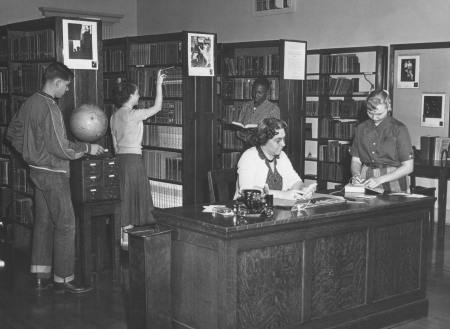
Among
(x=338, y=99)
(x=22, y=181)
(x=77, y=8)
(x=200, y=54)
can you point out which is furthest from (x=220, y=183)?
(x=77, y=8)

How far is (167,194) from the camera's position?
779 centimetres

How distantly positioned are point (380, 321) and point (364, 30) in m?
5.94

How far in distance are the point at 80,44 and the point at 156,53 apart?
2033mm

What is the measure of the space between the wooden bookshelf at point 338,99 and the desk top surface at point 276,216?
4.65m

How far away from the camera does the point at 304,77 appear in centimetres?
822

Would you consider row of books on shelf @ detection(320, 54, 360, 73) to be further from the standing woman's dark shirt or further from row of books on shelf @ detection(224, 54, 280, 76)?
the standing woman's dark shirt

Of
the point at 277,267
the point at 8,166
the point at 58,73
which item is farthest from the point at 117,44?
the point at 277,267

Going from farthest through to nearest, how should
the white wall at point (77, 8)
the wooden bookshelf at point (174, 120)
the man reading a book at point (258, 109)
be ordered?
the white wall at point (77, 8), the man reading a book at point (258, 109), the wooden bookshelf at point (174, 120)

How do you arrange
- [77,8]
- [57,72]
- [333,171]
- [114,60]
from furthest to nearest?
[77,8] < [333,171] < [114,60] < [57,72]

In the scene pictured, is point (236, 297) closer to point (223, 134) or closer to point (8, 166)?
point (8, 166)

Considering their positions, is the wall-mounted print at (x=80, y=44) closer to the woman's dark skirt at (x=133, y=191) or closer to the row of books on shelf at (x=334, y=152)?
the woman's dark skirt at (x=133, y=191)

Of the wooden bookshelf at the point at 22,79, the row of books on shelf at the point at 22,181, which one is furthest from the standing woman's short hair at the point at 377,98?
the row of books on shelf at the point at 22,181

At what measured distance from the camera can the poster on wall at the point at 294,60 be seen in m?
8.02

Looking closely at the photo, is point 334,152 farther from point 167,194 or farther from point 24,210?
point 24,210
